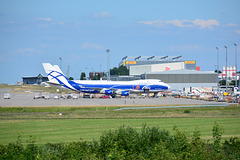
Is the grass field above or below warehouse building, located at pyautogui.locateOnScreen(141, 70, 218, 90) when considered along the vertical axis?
below

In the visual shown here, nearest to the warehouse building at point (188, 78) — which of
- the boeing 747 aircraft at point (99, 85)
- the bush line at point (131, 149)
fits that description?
the boeing 747 aircraft at point (99, 85)

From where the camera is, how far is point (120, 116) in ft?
165

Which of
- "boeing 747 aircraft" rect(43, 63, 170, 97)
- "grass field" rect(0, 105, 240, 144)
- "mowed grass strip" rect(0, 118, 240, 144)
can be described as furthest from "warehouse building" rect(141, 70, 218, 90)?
"mowed grass strip" rect(0, 118, 240, 144)

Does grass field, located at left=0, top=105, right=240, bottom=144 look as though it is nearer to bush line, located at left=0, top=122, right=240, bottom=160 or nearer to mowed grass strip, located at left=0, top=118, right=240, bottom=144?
mowed grass strip, located at left=0, top=118, right=240, bottom=144

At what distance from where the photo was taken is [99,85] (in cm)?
10181

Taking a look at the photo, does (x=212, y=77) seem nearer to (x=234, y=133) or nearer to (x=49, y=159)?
(x=234, y=133)

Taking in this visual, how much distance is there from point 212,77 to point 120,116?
110540mm

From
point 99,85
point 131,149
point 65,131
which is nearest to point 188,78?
point 99,85

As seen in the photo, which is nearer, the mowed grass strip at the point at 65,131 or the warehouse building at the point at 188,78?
the mowed grass strip at the point at 65,131

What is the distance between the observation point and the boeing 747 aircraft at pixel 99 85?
9975cm

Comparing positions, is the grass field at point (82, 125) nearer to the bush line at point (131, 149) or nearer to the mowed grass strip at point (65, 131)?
the mowed grass strip at point (65, 131)

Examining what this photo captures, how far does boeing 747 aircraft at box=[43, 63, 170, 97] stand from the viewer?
99750 mm

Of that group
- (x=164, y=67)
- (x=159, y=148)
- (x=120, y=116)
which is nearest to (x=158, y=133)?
(x=159, y=148)

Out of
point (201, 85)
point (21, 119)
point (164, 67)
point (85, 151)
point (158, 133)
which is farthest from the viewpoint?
Result: point (164, 67)
